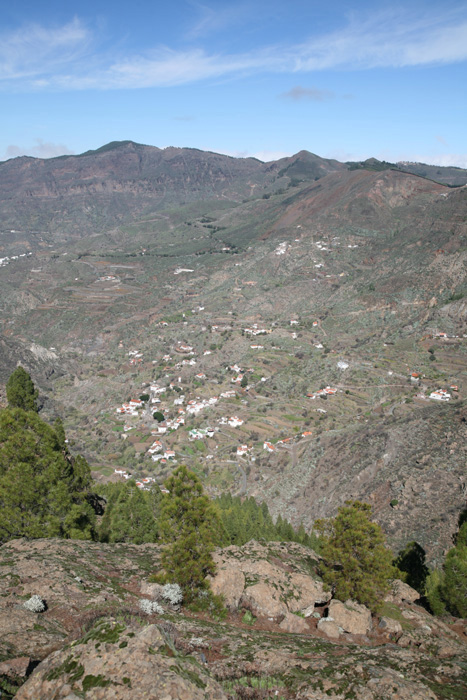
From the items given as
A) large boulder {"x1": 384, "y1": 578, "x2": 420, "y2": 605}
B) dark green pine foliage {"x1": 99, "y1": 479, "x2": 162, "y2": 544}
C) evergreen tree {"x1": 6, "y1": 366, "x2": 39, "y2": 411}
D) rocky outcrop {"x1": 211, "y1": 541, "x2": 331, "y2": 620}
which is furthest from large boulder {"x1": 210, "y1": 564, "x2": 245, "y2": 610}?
evergreen tree {"x1": 6, "y1": 366, "x2": 39, "y2": 411}

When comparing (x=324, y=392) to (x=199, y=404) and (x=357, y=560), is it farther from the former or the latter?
(x=357, y=560)

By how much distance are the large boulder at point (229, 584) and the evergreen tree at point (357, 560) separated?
4.20 m

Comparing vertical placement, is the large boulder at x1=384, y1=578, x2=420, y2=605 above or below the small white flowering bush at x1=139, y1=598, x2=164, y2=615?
below

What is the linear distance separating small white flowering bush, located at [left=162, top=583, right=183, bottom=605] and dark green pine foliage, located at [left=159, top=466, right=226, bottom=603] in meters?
0.30

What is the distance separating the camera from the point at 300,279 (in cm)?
12362

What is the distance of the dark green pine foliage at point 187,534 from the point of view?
14.8 metres

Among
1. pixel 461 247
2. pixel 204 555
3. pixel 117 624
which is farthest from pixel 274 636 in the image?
pixel 461 247

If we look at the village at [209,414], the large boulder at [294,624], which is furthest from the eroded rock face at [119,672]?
the village at [209,414]

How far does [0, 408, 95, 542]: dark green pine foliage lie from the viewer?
19.2 m

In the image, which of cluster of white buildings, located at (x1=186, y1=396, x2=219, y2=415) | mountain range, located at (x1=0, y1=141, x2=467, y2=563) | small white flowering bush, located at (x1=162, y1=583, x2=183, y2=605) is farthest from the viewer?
cluster of white buildings, located at (x1=186, y1=396, x2=219, y2=415)

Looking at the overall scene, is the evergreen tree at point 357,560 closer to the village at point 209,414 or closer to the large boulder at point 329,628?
the large boulder at point 329,628

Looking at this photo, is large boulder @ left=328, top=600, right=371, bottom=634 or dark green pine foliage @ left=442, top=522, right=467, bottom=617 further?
dark green pine foliage @ left=442, top=522, right=467, bottom=617

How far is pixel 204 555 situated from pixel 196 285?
135 meters

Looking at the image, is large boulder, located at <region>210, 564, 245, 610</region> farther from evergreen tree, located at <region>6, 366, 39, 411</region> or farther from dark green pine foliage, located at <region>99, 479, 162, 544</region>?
evergreen tree, located at <region>6, 366, 39, 411</region>
